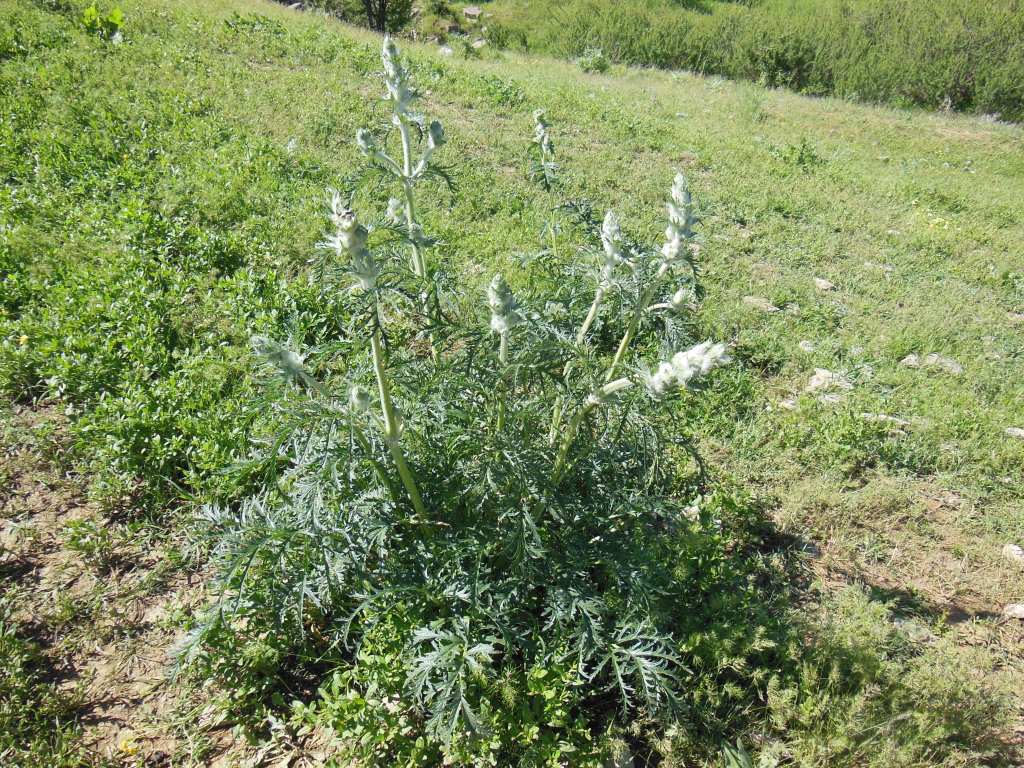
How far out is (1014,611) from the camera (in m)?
2.90

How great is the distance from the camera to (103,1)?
8.87 meters

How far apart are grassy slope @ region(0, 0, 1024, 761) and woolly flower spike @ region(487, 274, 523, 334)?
65.1 inches

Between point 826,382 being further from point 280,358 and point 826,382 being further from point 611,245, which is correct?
point 280,358

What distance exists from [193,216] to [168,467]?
2582 mm

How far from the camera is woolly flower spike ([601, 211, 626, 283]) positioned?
1.89m

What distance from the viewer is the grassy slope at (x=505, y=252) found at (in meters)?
3.26

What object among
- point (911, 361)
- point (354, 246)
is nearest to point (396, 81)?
point (354, 246)

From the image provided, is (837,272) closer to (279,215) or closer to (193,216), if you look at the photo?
(279,215)

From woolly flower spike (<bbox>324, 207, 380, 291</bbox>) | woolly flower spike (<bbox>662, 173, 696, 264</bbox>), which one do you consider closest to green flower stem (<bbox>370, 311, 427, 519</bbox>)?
woolly flower spike (<bbox>324, 207, 380, 291</bbox>)

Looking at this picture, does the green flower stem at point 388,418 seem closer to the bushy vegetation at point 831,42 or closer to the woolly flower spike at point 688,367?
the woolly flower spike at point 688,367

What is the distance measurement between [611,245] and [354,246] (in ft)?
2.65

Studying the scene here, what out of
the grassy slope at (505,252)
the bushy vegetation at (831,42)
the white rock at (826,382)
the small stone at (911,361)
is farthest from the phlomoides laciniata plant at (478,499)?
the bushy vegetation at (831,42)

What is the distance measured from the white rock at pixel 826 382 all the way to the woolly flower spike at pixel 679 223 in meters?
2.81

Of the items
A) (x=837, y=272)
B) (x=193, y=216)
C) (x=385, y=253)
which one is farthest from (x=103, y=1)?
(x=837, y=272)
